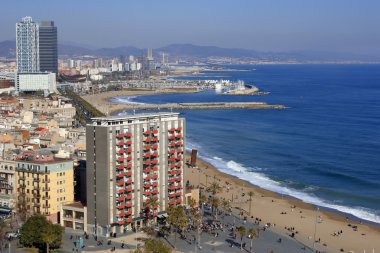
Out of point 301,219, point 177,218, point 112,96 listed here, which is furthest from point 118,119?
point 112,96

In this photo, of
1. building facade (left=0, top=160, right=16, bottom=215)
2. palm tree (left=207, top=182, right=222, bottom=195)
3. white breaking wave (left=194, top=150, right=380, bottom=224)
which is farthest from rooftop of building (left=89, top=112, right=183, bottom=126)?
white breaking wave (left=194, top=150, right=380, bottom=224)

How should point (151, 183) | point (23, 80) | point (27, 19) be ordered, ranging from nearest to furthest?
point (151, 183) → point (23, 80) → point (27, 19)

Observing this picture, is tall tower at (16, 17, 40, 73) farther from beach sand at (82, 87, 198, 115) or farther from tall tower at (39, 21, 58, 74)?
beach sand at (82, 87, 198, 115)

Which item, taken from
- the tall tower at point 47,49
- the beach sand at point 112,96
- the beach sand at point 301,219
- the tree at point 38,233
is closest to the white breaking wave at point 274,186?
the beach sand at point 301,219

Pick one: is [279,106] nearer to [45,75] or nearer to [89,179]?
[45,75]

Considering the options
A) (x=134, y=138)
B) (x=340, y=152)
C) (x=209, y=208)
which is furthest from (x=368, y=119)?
(x=134, y=138)

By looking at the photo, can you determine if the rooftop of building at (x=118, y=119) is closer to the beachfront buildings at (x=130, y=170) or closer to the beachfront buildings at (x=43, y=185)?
the beachfront buildings at (x=130, y=170)

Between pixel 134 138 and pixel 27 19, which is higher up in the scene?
pixel 27 19

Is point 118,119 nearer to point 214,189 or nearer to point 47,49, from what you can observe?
point 214,189
